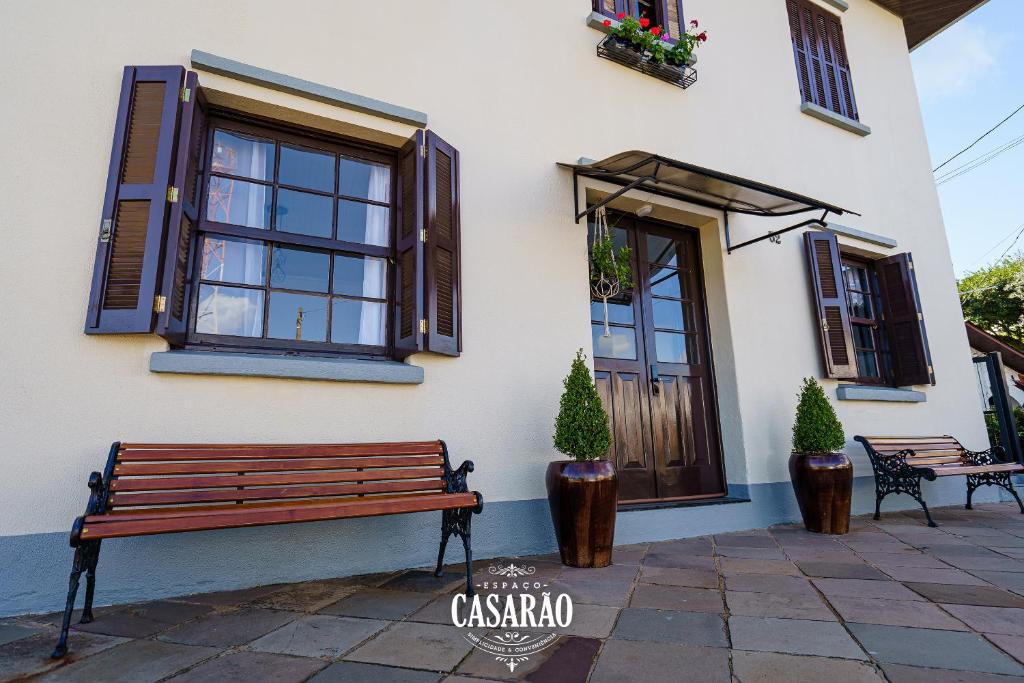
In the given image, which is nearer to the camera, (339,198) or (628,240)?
(339,198)

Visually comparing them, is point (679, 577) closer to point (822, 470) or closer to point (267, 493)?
point (822, 470)

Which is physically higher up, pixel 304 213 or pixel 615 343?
pixel 304 213

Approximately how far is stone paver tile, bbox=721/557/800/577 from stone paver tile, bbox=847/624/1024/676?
34.4 inches

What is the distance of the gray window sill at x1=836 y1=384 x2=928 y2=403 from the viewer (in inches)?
196

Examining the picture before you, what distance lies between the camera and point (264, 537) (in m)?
2.77

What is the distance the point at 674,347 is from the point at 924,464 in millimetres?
2476

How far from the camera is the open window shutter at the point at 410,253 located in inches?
127

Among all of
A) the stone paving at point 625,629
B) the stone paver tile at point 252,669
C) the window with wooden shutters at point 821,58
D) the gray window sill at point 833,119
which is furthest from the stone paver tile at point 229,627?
the window with wooden shutters at point 821,58

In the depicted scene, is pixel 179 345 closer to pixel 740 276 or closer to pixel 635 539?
pixel 635 539

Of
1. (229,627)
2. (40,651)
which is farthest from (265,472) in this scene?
(40,651)

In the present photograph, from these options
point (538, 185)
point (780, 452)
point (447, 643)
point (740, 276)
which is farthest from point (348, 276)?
point (780, 452)

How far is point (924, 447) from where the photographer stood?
5184 mm

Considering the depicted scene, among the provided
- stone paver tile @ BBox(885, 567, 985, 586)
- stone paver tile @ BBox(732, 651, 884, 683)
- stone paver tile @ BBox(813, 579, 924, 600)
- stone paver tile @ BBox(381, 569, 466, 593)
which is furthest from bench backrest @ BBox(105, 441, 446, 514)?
stone paver tile @ BBox(885, 567, 985, 586)

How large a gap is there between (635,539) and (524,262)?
2.11 meters
